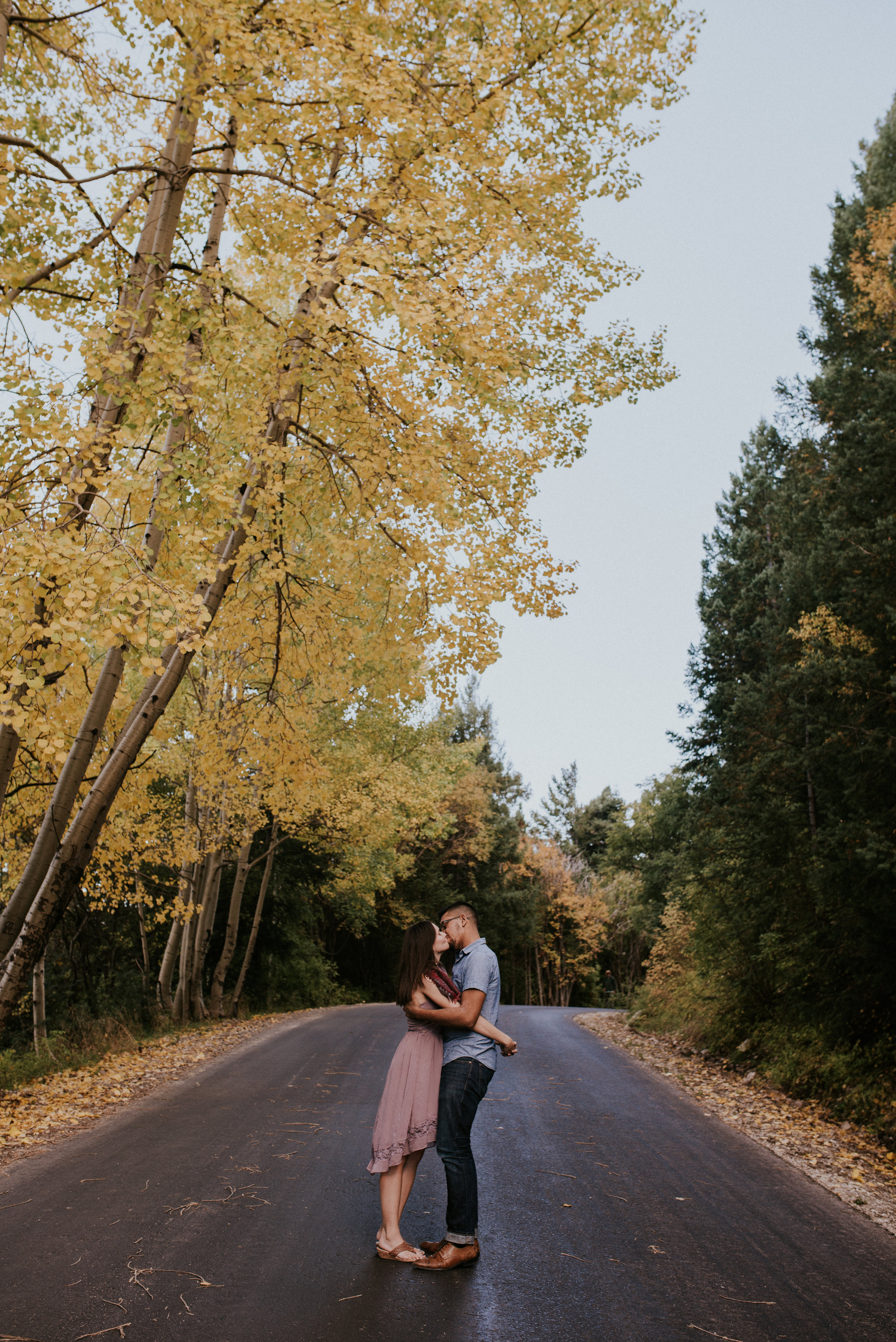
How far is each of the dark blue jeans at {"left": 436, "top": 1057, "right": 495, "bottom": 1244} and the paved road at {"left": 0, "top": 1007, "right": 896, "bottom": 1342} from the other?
20cm

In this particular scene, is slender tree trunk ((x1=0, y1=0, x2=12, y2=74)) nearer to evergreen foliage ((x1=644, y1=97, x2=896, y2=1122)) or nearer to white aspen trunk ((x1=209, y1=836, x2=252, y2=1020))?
evergreen foliage ((x1=644, y1=97, x2=896, y2=1122))

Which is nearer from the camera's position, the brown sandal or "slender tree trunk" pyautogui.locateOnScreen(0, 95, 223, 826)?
the brown sandal

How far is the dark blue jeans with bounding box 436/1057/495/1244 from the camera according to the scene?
13.0 feet

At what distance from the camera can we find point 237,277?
1237cm

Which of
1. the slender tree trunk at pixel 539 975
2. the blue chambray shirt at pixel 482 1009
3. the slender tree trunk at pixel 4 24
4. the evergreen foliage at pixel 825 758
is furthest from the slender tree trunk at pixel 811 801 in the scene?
the slender tree trunk at pixel 539 975

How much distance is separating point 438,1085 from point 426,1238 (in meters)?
0.84

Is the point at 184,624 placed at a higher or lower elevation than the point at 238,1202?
higher

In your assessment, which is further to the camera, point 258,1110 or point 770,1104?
point 770,1104

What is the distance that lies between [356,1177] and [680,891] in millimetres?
14573

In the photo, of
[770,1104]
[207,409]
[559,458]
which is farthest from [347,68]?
[770,1104]

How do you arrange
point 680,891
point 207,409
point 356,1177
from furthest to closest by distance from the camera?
point 680,891 → point 207,409 → point 356,1177

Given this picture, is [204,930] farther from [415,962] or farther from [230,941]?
[415,962]

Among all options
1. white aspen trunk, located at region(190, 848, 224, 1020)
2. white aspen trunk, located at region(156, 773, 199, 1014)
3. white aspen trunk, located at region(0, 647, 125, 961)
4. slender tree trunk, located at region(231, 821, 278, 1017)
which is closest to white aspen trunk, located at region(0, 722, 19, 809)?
white aspen trunk, located at region(0, 647, 125, 961)

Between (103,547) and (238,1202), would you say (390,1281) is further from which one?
(103,547)
